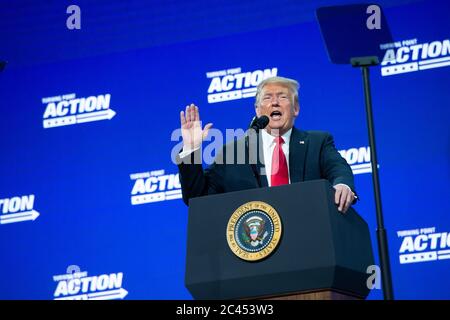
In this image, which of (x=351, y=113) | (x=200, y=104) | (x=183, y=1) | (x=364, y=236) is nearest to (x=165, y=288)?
(x=200, y=104)

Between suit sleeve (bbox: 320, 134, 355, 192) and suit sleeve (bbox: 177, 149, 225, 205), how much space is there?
380 mm

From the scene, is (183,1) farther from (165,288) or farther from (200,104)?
(165,288)

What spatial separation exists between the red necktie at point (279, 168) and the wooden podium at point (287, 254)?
16.3 inches

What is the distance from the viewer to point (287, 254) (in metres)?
2.47

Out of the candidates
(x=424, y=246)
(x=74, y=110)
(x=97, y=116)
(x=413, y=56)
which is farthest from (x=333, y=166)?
(x=74, y=110)

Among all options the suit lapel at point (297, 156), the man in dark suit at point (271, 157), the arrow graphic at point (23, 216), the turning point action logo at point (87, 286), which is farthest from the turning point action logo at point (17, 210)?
the suit lapel at point (297, 156)

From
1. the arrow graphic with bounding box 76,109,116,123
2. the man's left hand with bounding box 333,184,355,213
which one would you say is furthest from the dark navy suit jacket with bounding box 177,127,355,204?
the arrow graphic with bounding box 76,109,116,123

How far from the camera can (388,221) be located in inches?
177

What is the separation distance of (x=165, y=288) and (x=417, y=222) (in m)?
1.49

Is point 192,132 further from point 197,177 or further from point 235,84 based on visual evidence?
point 235,84

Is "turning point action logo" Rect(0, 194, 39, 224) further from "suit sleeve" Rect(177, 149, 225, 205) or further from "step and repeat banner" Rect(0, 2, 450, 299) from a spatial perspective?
"suit sleeve" Rect(177, 149, 225, 205)

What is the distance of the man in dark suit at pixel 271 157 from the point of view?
111 inches

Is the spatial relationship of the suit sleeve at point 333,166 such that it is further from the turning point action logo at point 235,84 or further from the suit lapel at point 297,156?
the turning point action logo at point 235,84

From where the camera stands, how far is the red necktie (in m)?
3.00
